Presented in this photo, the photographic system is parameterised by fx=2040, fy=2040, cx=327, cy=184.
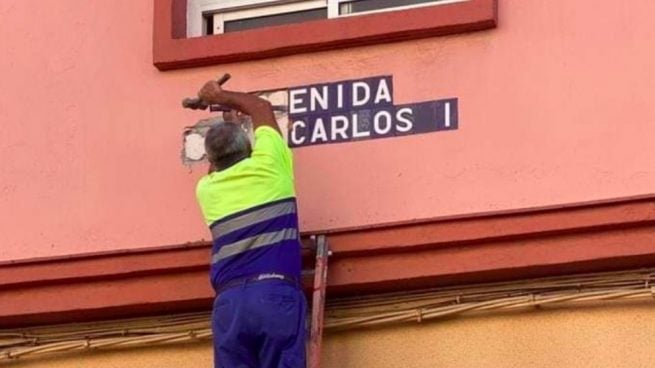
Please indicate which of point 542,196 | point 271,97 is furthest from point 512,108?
point 271,97

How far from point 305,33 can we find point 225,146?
0.74 m

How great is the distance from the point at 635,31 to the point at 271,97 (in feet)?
5.30

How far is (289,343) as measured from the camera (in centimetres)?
810

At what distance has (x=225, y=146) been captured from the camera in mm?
8500

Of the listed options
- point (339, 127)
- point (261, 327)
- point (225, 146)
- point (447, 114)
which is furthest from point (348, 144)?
point (261, 327)

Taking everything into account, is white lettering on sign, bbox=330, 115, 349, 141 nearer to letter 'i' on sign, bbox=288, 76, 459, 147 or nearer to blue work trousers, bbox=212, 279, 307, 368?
letter 'i' on sign, bbox=288, 76, 459, 147

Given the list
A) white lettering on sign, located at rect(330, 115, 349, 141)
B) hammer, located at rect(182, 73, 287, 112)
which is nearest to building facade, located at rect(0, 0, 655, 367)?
white lettering on sign, located at rect(330, 115, 349, 141)

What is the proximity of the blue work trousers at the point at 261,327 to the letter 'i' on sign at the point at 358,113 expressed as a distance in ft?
2.84

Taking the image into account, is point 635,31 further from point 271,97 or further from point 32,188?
point 32,188

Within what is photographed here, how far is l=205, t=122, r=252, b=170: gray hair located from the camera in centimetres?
849

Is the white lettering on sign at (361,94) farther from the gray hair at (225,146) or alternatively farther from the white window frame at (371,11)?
the gray hair at (225,146)

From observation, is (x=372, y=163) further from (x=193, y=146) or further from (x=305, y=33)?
(x=193, y=146)

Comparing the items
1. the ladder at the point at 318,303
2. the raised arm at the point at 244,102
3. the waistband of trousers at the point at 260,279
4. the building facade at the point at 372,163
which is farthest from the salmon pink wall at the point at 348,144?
the waistband of trousers at the point at 260,279

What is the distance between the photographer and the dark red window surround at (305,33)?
869cm
